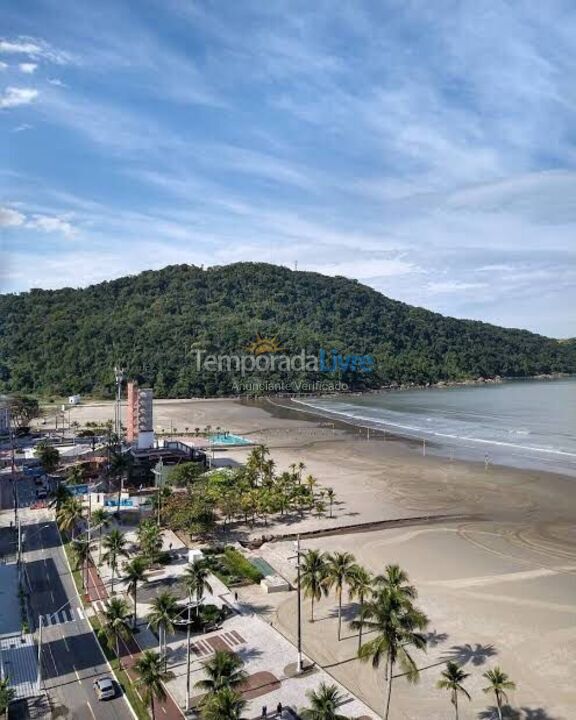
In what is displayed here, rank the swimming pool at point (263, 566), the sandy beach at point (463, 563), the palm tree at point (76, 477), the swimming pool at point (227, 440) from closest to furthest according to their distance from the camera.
Answer: the sandy beach at point (463, 563) < the swimming pool at point (263, 566) < the palm tree at point (76, 477) < the swimming pool at point (227, 440)

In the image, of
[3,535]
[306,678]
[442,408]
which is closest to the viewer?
[306,678]

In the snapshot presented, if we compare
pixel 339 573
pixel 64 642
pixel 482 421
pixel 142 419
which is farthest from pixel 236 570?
pixel 482 421

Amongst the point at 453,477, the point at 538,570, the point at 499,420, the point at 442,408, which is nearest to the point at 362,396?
the point at 442,408

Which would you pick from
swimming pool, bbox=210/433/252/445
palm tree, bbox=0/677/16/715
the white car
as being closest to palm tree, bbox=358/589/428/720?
the white car

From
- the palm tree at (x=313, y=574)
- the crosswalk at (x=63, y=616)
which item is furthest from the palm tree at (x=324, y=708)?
the crosswalk at (x=63, y=616)

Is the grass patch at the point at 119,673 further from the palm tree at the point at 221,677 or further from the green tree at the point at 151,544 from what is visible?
the green tree at the point at 151,544

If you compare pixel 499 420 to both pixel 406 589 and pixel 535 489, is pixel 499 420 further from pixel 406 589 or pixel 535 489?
pixel 406 589

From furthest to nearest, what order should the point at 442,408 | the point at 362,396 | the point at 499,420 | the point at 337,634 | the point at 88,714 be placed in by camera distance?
the point at 362,396 → the point at 442,408 → the point at 499,420 → the point at 337,634 → the point at 88,714
